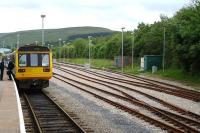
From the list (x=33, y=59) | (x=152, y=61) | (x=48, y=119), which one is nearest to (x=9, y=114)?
(x=48, y=119)

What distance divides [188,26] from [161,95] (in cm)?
1261

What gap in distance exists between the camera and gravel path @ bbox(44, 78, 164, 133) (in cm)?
1529

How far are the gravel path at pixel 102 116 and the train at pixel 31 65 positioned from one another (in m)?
2.53

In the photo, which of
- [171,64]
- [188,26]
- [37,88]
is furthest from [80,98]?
[171,64]

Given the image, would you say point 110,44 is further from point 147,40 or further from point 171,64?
point 171,64

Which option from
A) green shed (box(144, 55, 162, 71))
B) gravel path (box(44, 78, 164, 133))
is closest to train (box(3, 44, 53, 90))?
gravel path (box(44, 78, 164, 133))

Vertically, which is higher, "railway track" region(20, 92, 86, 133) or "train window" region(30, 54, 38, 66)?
"train window" region(30, 54, 38, 66)

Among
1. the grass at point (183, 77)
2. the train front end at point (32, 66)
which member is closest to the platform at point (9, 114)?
the train front end at point (32, 66)

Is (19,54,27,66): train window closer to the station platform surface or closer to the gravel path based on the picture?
the gravel path

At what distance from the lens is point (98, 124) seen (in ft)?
53.3

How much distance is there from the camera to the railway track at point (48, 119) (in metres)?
15.1

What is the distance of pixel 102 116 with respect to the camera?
18.3 meters

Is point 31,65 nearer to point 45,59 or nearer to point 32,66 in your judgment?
point 32,66

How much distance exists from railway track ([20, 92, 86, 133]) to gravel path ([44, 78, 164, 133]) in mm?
570
